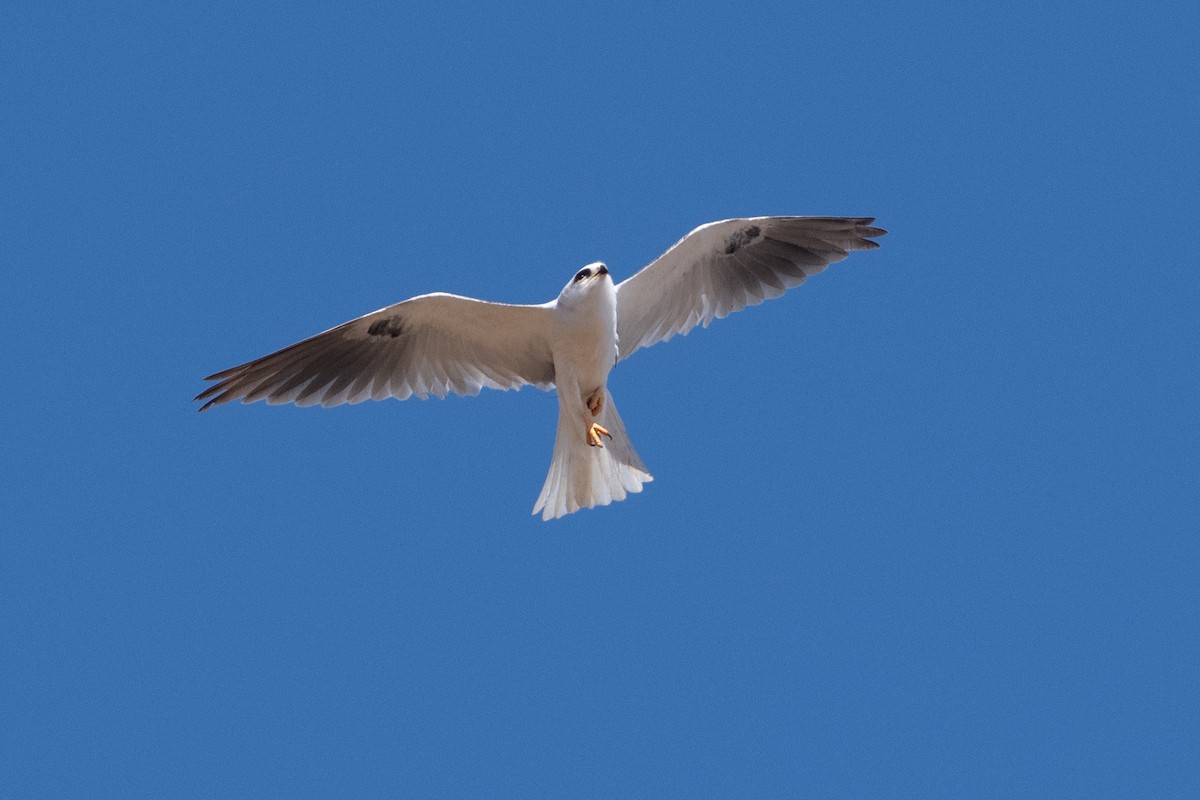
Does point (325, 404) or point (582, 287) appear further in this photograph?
point (325, 404)

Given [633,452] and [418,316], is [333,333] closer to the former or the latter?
[418,316]

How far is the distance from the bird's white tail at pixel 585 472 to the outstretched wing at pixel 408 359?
15.1 inches

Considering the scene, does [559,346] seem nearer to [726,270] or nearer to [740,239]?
[726,270]

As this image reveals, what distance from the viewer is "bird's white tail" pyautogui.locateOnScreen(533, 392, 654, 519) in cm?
865

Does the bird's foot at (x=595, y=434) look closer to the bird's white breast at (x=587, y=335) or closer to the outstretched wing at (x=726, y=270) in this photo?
the bird's white breast at (x=587, y=335)

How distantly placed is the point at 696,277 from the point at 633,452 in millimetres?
1042

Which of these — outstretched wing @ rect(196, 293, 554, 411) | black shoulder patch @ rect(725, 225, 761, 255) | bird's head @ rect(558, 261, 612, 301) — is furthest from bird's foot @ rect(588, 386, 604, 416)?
black shoulder patch @ rect(725, 225, 761, 255)

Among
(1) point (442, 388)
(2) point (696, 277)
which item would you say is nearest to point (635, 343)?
(2) point (696, 277)

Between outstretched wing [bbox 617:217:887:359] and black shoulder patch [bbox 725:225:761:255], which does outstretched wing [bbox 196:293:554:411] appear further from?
black shoulder patch [bbox 725:225:761:255]

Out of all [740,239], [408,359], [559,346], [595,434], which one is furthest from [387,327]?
[740,239]

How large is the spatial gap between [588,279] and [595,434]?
0.89 m

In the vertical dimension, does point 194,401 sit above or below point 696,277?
below

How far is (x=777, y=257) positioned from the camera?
8.77 m

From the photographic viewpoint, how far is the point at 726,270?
8.80 meters
